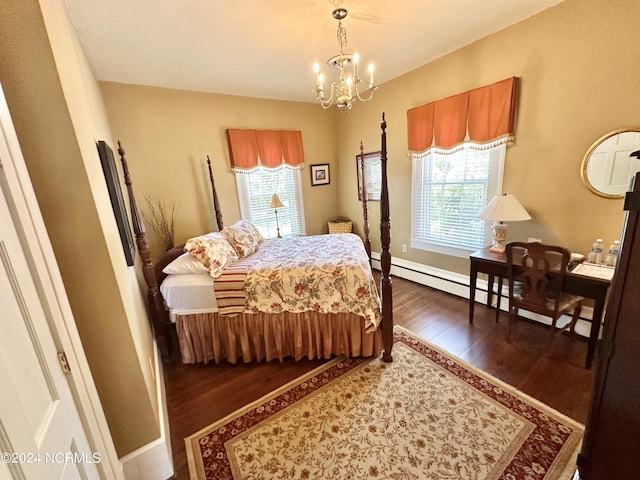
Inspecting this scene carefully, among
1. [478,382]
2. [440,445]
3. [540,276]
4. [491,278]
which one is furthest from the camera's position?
[491,278]

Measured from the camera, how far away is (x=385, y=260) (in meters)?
1.93

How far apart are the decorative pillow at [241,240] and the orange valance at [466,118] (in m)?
2.23

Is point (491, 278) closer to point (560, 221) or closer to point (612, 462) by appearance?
point (560, 221)

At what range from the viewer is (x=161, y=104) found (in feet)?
9.82

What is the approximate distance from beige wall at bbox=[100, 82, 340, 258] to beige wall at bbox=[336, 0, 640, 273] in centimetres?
220

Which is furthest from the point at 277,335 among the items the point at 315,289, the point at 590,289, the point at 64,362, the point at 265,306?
the point at 590,289

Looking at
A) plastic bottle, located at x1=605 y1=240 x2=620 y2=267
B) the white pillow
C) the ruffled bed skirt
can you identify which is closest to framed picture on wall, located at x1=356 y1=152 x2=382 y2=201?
the ruffled bed skirt

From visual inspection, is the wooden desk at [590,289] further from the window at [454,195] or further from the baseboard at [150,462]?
the baseboard at [150,462]

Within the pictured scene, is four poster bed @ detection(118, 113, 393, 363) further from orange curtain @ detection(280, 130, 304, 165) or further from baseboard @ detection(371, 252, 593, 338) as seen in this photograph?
orange curtain @ detection(280, 130, 304, 165)

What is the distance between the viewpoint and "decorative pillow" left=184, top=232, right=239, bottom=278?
2.14 meters

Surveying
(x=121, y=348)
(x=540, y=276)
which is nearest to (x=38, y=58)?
(x=121, y=348)

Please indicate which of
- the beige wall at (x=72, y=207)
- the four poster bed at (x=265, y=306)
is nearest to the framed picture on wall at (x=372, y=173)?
the four poster bed at (x=265, y=306)

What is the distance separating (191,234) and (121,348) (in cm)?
233

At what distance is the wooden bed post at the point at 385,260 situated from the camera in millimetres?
1816
